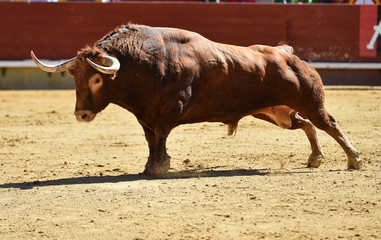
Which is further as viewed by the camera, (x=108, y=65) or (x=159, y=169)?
(x=159, y=169)

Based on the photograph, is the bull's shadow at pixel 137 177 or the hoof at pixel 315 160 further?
the hoof at pixel 315 160

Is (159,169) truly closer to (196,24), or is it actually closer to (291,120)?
(291,120)

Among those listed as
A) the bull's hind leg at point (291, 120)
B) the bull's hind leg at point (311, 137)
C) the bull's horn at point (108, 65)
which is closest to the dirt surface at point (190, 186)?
the bull's hind leg at point (311, 137)

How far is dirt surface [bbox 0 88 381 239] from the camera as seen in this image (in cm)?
407

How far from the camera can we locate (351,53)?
1324 cm

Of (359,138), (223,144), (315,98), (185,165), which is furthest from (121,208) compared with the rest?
(359,138)

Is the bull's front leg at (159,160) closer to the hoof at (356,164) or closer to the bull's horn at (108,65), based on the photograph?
the bull's horn at (108,65)

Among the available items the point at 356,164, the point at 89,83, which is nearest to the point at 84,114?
the point at 89,83

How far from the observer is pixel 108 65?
5.53 metres

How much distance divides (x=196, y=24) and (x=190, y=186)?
27.6ft

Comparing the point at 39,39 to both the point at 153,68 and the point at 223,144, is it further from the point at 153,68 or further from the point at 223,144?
the point at 153,68

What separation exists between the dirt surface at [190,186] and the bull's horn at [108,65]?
842 millimetres

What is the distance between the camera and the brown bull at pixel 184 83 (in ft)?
18.5

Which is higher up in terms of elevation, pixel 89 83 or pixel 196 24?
pixel 89 83
